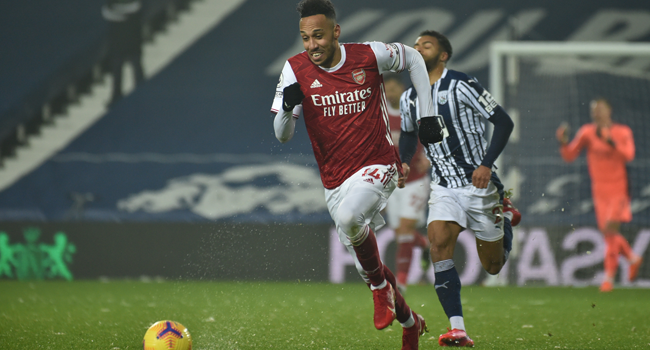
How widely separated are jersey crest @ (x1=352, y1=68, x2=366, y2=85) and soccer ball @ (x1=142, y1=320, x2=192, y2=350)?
168 cm

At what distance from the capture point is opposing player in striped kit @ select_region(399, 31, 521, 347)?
468cm

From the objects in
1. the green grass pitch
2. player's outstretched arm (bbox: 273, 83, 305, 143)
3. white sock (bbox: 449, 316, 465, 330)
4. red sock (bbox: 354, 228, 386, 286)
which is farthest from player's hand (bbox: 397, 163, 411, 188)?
the green grass pitch

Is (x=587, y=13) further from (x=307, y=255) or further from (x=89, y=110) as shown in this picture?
(x=89, y=110)

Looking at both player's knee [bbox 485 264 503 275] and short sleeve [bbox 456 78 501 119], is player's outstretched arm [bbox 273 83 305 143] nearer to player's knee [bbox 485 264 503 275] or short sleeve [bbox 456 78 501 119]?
short sleeve [bbox 456 78 501 119]

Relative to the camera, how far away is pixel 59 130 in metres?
12.8

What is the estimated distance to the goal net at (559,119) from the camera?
1028cm

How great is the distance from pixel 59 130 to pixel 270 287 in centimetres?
554

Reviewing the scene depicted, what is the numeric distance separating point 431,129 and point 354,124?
1.48 ft

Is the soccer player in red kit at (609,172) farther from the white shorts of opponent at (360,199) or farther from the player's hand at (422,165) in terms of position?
the white shorts of opponent at (360,199)

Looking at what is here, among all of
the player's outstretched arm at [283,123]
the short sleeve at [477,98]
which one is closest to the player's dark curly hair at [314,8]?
the player's outstretched arm at [283,123]

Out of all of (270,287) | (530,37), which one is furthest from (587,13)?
(270,287)

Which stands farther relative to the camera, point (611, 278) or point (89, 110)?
point (89, 110)

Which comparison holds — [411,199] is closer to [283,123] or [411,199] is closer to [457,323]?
[457,323]

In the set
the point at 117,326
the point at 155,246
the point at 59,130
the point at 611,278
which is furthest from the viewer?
the point at 59,130
